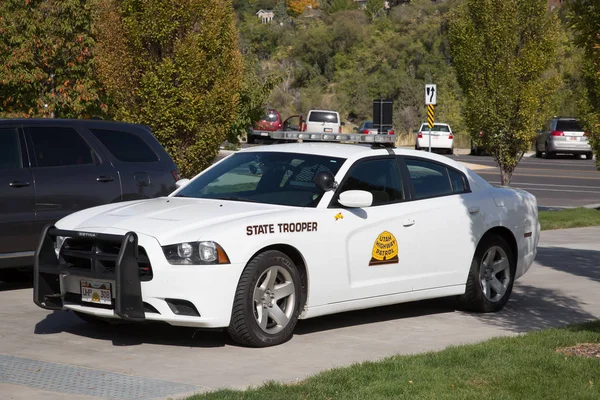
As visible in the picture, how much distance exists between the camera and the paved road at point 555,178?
2806 cm

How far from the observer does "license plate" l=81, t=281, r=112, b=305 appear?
816 cm

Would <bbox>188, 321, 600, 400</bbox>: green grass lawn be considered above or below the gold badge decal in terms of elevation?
below

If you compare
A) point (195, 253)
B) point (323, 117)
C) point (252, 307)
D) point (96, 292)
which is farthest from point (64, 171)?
point (323, 117)

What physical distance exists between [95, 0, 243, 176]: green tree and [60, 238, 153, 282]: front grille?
30.2 feet

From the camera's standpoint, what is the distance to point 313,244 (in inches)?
342

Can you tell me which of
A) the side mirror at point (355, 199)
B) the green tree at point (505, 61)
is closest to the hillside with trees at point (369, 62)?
the green tree at point (505, 61)

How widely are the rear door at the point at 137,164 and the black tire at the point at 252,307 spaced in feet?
11.9

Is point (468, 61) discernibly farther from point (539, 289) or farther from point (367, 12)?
point (367, 12)

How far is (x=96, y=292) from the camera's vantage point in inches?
325

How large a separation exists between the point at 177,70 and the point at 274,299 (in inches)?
383

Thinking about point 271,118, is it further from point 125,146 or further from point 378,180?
point 378,180

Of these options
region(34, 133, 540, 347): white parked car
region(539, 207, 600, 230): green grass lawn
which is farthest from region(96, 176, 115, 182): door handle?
region(539, 207, 600, 230): green grass lawn

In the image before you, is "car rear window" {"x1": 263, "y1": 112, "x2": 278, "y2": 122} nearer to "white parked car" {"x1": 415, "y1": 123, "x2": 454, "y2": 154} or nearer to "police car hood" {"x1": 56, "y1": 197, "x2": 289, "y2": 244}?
"white parked car" {"x1": 415, "y1": 123, "x2": 454, "y2": 154}

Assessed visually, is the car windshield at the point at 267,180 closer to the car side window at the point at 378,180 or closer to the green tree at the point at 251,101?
the car side window at the point at 378,180
